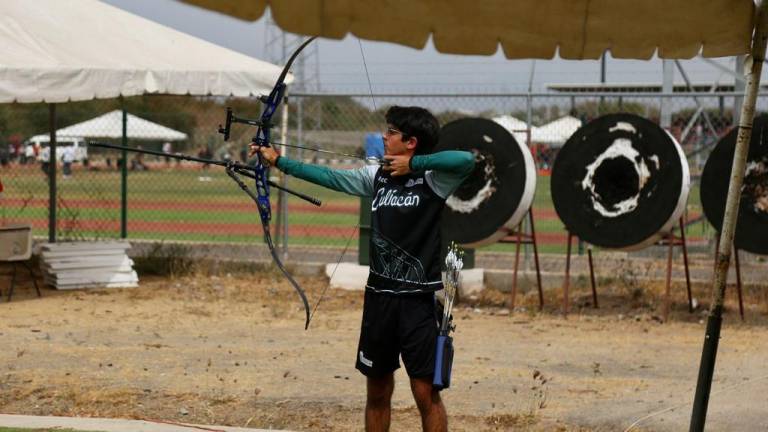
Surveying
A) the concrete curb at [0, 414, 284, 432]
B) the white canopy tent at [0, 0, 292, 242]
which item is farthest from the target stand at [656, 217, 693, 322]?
the concrete curb at [0, 414, 284, 432]

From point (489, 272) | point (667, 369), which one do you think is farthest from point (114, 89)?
point (667, 369)

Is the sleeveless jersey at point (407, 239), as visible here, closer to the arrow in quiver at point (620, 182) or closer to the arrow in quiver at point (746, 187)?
the arrow in quiver at point (620, 182)

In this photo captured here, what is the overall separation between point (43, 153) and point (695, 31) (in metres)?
22.5

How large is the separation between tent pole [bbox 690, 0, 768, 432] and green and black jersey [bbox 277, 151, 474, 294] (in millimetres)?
1227

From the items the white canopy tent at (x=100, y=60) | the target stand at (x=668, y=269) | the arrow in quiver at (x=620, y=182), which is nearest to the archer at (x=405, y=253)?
the target stand at (x=668, y=269)

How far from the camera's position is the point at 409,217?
5688 mm

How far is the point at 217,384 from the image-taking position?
818 cm

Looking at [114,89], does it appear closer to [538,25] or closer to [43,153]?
[538,25]

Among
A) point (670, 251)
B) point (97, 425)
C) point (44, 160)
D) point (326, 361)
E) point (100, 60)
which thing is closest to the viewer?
point (97, 425)

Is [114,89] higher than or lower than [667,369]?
higher

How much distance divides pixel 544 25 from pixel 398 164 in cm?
101

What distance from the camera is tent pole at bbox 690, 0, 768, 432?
5.47m

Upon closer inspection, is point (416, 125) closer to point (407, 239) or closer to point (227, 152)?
point (407, 239)

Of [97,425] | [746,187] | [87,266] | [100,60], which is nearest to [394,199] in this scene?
[97,425]
